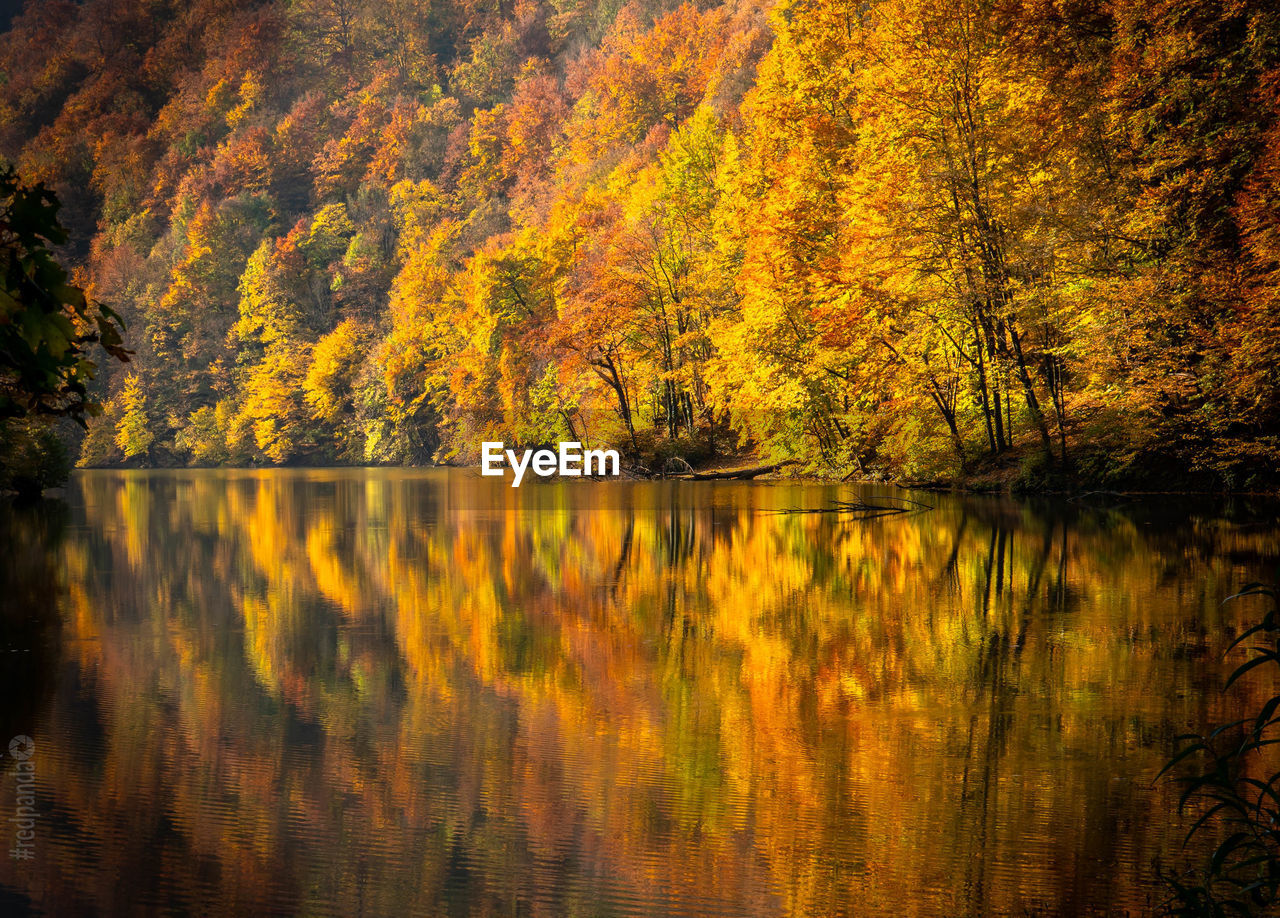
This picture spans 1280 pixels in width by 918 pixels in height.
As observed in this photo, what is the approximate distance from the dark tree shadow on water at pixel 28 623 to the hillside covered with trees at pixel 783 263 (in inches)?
135

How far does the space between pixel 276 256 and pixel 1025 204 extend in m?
65.5

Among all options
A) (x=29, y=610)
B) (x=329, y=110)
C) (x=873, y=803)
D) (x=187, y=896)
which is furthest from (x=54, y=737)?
(x=329, y=110)

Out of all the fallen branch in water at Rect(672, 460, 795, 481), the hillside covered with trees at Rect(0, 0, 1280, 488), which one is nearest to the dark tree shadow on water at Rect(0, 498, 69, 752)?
the hillside covered with trees at Rect(0, 0, 1280, 488)

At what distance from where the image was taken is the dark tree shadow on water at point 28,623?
669 centimetres

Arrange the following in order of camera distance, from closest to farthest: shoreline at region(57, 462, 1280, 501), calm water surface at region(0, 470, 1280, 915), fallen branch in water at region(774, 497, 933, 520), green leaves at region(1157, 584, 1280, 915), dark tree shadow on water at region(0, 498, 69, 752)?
green leaves at region(1157, 584, 1280, 915) → calm water surface at region(0, 470, 1280, 915) → dark tree shadow on water at region(0, 498, 69, 752) → fallen branch in water at region(774, 497, 933, 520) → shoreline at region(57, 462, 1280, 501)

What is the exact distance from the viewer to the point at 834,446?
107 ft

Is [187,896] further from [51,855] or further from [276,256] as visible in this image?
[276,256]
